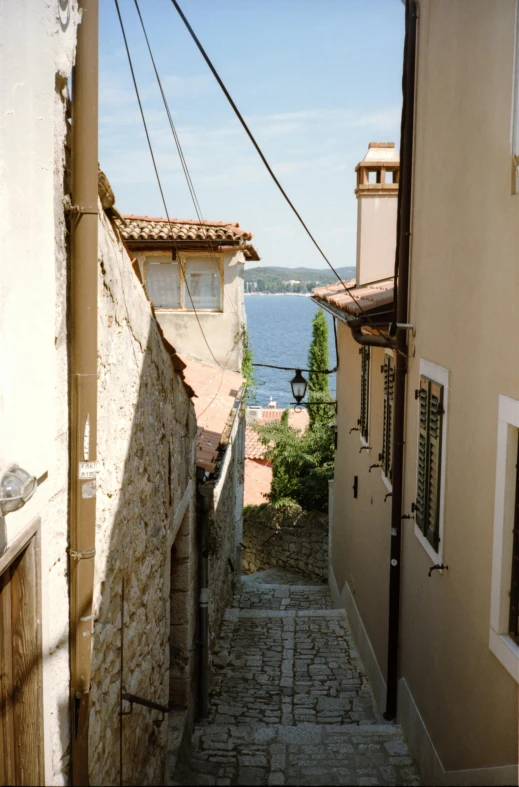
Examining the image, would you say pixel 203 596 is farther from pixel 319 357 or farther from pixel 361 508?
pixel 319 357

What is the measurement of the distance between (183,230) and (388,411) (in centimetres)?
805

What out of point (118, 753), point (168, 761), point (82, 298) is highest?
point (82, 298)

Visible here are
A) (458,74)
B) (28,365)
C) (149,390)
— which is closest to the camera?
(28,365)

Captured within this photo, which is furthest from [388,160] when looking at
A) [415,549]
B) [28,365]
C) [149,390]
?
[28,365]

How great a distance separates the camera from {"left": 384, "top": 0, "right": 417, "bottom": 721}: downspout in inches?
302

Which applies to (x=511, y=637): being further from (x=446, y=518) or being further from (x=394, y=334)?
(x=394, y=334)

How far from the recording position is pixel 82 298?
3.53m

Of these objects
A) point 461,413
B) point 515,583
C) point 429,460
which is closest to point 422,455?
point 429,460

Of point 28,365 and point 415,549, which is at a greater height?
point 28,365

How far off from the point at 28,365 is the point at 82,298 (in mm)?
536

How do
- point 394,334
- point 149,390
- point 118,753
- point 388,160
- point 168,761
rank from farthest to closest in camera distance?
1. point 388,160
2. point 394,334
3. point 168,761
4. point 149,390
5. point 118,753

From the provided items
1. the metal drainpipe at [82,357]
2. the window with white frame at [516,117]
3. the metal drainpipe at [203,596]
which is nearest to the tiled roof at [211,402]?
the metal drainpipe at [203,596]

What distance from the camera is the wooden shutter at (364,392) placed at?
1088 centimetres

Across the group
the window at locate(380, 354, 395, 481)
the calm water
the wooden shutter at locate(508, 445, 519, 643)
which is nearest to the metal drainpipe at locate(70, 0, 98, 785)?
the wooden shutter at locate(508, 445, 519, 643)
